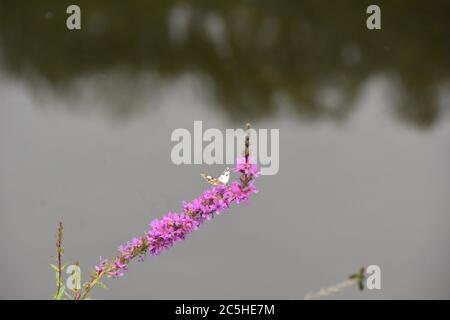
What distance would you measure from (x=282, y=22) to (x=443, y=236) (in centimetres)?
86

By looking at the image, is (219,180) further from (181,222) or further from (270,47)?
(270,47)

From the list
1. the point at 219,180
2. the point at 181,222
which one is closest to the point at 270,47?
the point at 219,180

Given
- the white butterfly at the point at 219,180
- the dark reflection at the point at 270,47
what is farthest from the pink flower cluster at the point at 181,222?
the dark reflection at the point at 270,47

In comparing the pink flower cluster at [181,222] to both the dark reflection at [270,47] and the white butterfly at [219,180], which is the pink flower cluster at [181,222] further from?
the dark reflection at [270,47]

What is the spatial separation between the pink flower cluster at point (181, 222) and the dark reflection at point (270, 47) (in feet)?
3.59

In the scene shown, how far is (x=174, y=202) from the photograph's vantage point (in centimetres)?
180

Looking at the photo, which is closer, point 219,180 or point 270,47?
point 219,180

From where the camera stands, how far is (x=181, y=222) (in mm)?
846

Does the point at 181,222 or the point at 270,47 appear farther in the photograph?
the point at 270,47

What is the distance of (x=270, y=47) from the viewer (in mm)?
2016

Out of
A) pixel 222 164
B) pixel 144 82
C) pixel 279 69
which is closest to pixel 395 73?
pixel 279 69

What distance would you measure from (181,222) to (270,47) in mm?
1275

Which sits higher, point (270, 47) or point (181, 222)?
point (270, 47)

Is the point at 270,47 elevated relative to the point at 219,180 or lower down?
elevated
